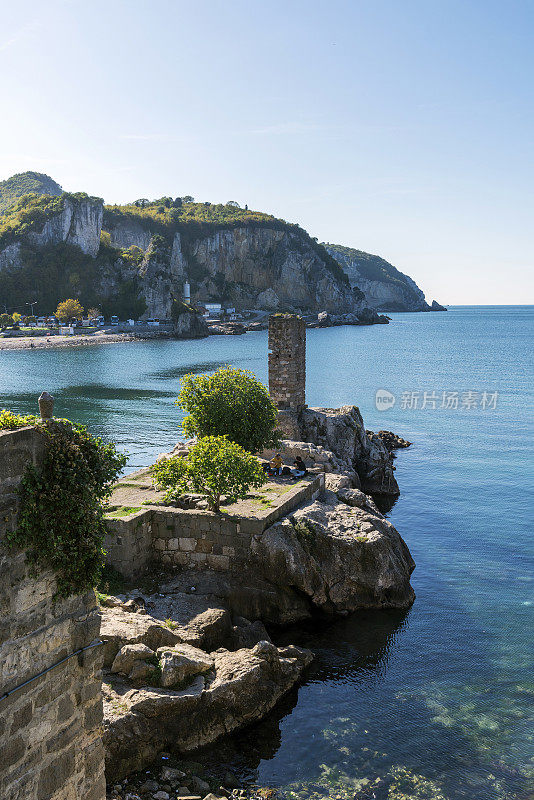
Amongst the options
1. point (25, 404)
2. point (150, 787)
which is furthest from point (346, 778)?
point (25, 404)

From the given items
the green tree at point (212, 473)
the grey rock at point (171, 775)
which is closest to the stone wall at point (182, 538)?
the green tree at point (212, 473)

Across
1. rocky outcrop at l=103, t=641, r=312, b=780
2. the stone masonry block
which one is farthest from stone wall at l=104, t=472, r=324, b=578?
rocky outcrop at l=103, t=641, r=312, b=780

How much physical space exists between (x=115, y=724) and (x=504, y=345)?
126 meters

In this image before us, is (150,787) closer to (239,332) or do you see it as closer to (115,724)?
(115,724)

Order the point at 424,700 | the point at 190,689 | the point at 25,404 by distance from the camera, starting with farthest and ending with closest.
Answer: the point at 25,404 < the point at 424,700 < the point at 190,689

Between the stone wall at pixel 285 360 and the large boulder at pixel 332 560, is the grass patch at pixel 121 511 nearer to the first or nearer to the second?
the large boulder at pixel 332 560

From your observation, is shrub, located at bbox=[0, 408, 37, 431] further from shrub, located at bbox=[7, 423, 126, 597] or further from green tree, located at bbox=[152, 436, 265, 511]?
green tree, located at bbox=[152, 436, 265, 511]

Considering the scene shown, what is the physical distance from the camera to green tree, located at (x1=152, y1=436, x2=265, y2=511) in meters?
16.4

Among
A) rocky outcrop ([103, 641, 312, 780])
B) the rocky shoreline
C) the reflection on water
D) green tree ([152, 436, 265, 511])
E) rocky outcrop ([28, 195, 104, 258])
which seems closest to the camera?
rocky outcrop ([103, 641, 312, 780])

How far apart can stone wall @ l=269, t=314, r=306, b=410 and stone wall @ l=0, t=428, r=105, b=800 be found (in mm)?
21466

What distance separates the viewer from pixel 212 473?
1638 centimetres

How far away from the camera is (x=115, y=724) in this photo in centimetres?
1044

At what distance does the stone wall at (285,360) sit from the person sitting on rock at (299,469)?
6.64 meters

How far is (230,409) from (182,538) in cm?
607
